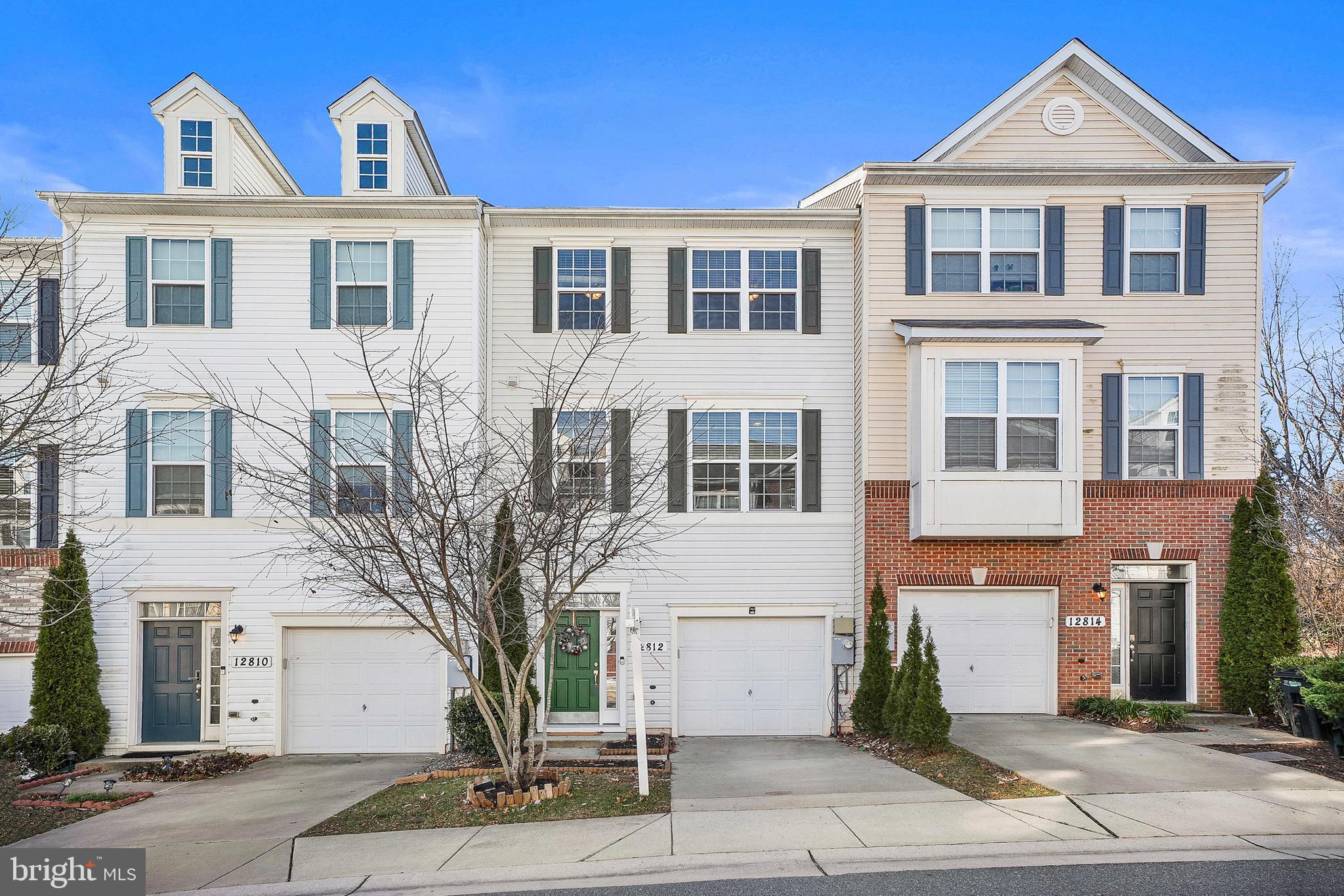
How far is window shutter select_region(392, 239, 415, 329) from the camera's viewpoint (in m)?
13.7

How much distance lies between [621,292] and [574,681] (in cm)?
639

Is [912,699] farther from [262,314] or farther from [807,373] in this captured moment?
[262,314]

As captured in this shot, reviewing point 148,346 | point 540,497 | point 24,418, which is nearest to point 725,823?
point 540,497

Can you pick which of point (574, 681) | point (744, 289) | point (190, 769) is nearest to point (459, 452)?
point (574, 681)

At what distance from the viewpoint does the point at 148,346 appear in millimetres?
13539

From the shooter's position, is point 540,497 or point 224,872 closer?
point 224,872

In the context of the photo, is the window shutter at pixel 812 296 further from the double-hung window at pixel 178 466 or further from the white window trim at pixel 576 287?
the double-hung window at pixel 178 466

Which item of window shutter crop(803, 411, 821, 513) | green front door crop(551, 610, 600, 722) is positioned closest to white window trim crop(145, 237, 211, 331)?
green front door crop(551, 610, 600, 722)

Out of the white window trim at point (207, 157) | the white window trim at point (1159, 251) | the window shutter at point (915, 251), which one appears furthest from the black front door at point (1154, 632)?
the white window trim at point (207, 157)

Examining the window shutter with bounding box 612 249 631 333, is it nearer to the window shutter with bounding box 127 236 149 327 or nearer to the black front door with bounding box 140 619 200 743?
the window shutter with bounding box 127 236 149 327

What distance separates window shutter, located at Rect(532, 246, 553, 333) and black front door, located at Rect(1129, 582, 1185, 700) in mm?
10525

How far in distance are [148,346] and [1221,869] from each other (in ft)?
49.5

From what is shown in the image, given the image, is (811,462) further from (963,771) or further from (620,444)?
(963,771)

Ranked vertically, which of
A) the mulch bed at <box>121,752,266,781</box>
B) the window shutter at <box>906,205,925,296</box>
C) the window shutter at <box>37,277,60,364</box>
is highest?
the window shutter at <box>906,205,925,296</box>
